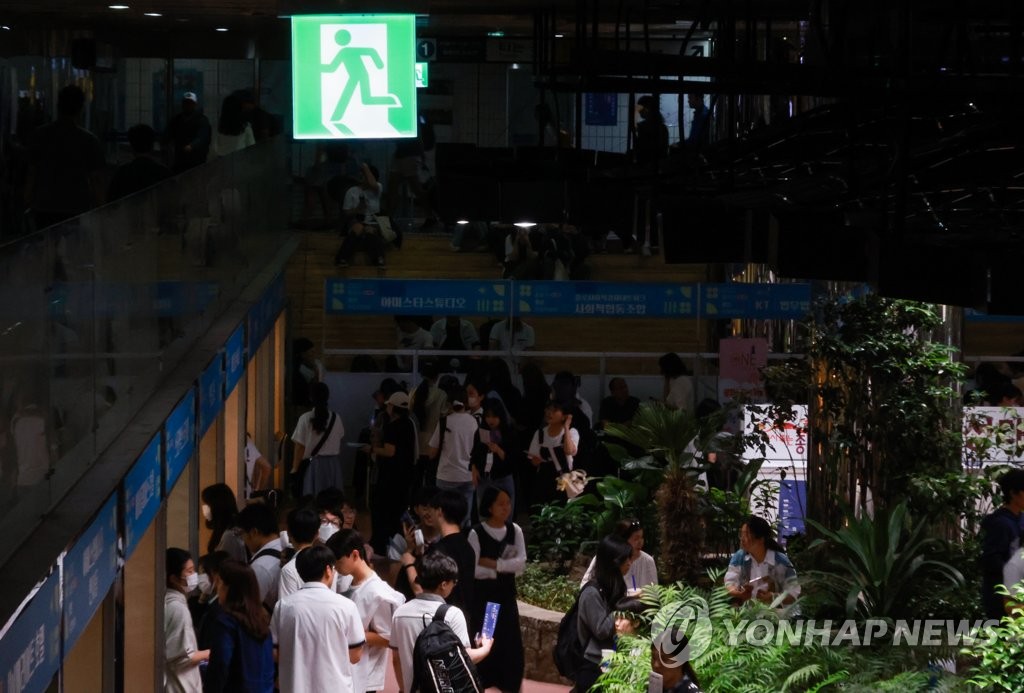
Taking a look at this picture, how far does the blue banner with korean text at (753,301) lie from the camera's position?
16.3 meters

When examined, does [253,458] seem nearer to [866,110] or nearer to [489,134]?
[866,110]

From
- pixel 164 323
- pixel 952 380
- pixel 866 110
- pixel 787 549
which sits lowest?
pixel 787 549

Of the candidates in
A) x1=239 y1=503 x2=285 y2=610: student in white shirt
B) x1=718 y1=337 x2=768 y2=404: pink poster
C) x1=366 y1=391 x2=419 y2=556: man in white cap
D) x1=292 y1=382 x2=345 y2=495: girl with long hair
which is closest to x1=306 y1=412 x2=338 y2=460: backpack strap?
x1=292 y1=382 x2=345 y2=495: girl with long hair

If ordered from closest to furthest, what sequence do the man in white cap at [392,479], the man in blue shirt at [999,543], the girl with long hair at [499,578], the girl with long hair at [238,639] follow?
the girl with long hair at [238,639]
the man in blue shirt at [999,543]
the girl with long hair at [499,578]
the man in white cap at [392,479]

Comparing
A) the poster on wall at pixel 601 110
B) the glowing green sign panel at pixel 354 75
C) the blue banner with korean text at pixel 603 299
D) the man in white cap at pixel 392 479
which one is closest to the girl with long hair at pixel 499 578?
the man in white cap at pixel 392 479

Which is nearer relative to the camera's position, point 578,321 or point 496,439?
point 496,439

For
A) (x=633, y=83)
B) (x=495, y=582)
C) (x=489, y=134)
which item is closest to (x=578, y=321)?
Result: (x=489, y=134)

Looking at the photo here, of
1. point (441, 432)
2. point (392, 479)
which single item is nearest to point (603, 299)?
point (441, 432)

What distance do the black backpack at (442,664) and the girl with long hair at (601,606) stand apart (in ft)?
3.69

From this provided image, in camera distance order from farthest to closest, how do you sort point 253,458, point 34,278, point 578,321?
1. point 578,321
2. point 253,458
3. point 34,278

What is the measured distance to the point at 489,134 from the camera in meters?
24.4

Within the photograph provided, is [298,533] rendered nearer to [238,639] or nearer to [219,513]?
[219,513]

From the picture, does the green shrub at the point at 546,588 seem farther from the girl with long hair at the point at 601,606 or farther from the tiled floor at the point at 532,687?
the girl with long hair at the point at 601,606

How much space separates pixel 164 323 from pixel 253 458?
4645 millimetres
